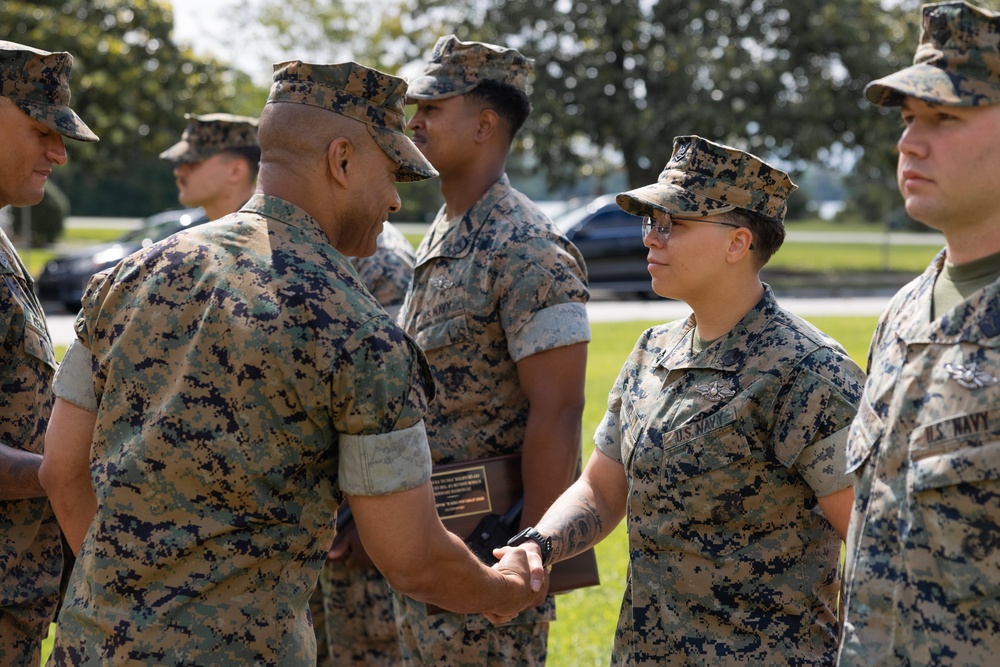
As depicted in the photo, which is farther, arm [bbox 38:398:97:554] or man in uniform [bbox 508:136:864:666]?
man in uniform [bbox 508:136:864:666]

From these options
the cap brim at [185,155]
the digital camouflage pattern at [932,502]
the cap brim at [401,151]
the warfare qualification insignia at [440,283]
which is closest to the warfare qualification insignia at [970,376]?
the digital camouflage pattern at [932,502]

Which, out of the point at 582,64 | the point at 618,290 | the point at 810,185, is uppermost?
the point at 582,64

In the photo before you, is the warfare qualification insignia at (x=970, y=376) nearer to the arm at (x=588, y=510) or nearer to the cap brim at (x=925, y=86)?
the cap brim at (x=925, y=86)

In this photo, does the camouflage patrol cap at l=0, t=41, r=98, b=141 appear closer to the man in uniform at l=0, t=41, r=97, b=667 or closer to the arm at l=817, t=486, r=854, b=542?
the man in uniform at l=0, t=41, r=97, b=667

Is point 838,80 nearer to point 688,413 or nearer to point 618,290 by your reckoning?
point 618,290

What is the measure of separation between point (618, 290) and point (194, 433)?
1833 centimetres

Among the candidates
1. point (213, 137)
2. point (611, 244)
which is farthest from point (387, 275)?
point (611, 244)

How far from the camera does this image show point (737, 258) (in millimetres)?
3080

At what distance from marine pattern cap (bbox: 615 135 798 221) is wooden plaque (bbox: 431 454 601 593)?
45.7 inches

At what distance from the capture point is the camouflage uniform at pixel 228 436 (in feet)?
8.23

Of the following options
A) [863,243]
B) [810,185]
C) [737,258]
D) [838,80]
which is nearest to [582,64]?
[838,80]

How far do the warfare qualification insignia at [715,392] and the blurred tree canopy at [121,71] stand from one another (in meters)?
18.2

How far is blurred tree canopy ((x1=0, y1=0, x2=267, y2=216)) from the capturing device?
1936cm

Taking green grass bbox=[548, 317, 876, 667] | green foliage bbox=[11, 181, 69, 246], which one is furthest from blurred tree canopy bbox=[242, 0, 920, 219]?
green grass bbox=[548, 317, 876, 667]
